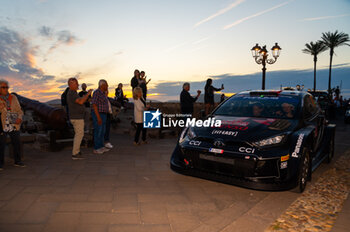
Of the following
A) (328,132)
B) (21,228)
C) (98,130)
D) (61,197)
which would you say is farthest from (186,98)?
(21,228)

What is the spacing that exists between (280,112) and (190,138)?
1661mm

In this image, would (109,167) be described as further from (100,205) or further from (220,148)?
(220,148)

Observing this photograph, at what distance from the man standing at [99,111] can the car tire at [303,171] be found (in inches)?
173

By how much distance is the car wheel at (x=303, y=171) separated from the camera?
3.74 meters

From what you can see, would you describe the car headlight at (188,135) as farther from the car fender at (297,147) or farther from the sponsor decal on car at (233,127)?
the car fender at (297,147)

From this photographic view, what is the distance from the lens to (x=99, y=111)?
633 cm

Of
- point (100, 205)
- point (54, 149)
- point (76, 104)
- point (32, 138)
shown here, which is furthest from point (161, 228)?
point (32, 138)

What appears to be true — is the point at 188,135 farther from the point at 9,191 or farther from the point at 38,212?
the point at 9,191

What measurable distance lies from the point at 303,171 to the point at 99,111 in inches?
183

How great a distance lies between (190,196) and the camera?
3799 mm

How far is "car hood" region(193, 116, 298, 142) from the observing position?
369 centimetres

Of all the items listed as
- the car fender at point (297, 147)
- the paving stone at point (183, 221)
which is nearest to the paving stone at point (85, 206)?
the paving stone at point (183, 221)

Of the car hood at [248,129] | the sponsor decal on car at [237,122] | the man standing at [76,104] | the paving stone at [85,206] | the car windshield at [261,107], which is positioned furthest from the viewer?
the man standing at [76,104]

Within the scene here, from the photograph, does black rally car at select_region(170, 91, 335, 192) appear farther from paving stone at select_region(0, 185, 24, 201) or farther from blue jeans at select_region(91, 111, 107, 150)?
blue jeans at select_region(91, 111, 107, 150)
